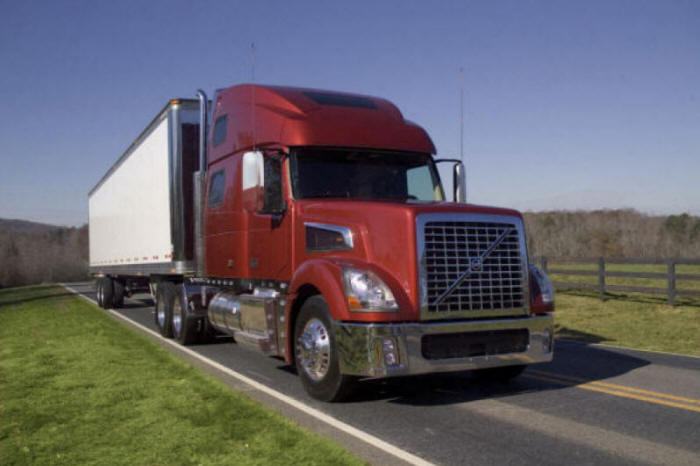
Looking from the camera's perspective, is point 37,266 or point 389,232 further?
point 37,266

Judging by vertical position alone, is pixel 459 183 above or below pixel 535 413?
above

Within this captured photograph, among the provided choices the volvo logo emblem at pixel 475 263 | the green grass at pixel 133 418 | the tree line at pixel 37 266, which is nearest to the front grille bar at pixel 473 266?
the volvo logo emblem at pixel 475 263

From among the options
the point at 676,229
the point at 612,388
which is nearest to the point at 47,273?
the point at 676,229

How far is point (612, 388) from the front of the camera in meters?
7.68

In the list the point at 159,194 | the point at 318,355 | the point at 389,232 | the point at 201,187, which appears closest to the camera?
the point at 389,232

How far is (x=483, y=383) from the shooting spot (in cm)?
819

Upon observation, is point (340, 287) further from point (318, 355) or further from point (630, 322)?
point (630, 322)

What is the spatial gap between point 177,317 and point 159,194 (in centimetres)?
256

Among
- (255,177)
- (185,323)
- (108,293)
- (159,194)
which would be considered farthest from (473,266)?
(108,293)

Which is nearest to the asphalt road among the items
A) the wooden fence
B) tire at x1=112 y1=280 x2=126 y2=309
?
the wooden fence

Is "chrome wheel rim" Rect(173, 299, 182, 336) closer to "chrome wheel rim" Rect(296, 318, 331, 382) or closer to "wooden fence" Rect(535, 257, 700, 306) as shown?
"chrome wheel rim" Rect(296, 318, 331, 382)

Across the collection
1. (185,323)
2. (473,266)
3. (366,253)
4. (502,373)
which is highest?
(366,253)

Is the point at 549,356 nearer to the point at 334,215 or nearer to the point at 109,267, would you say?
the point at 334,215

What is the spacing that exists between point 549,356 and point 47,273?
79863 mm
